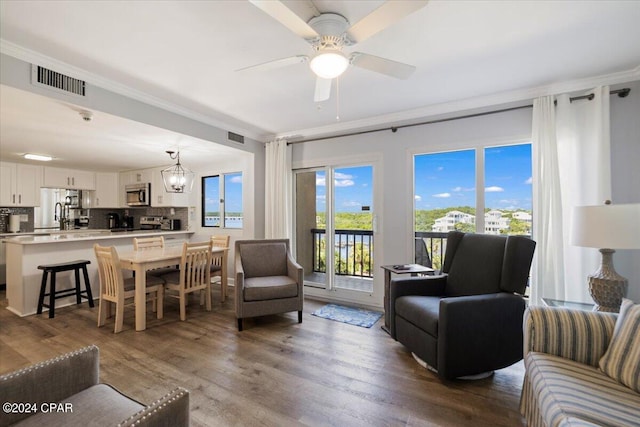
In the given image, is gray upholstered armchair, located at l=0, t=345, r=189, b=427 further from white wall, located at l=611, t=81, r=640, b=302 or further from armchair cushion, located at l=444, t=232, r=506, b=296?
white wall, located at l=611, t=81, r=640, b=302

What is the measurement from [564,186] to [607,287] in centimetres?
109

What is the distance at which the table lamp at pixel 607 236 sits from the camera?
185cm

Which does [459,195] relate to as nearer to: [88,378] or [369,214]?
[369,214]

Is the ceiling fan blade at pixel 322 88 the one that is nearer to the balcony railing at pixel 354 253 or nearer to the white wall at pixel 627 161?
the balcony railing at pixel 354 253

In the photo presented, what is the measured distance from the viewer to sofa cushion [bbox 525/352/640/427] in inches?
44.7

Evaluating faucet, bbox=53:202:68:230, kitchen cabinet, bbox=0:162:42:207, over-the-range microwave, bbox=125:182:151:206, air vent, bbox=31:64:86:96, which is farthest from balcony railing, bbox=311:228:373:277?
faucet, bbox=53:202:68:230

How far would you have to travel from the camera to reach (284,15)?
1.38m

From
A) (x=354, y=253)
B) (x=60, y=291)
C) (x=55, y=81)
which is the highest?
(x=55, y=81)

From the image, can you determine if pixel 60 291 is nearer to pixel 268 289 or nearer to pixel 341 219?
pixel 268 289

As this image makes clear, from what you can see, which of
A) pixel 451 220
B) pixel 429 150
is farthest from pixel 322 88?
pixel 451 220

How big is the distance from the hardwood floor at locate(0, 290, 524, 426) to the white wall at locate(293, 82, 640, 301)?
4.48 ft

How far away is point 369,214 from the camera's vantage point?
4.00 meters

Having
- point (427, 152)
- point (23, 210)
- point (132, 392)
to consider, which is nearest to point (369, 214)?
point (427, 152)

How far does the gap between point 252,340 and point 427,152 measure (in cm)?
302
